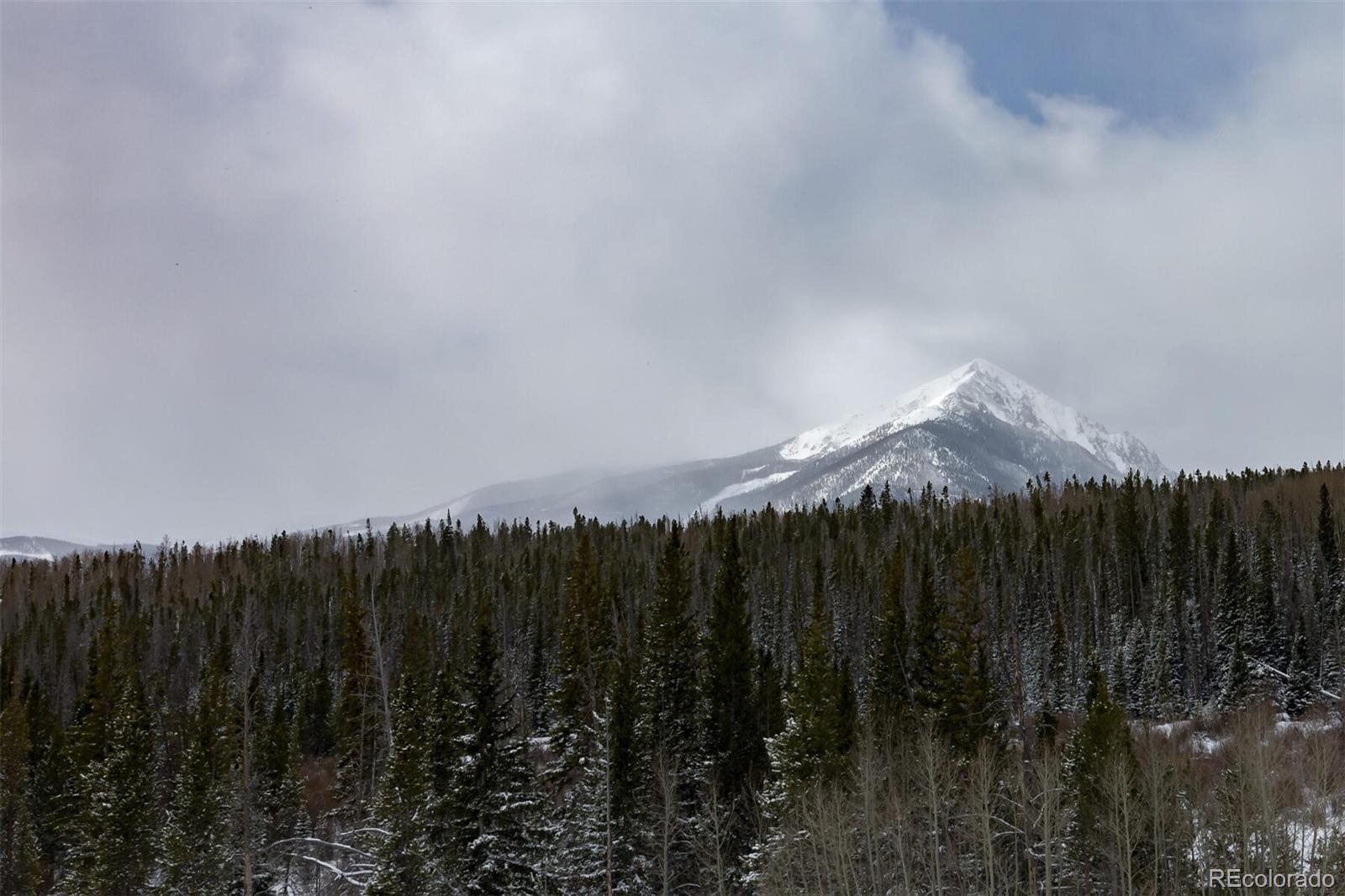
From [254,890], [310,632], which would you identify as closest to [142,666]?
[310,632]

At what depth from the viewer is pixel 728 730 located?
52844 mm

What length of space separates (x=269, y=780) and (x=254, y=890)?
1411 centimetres

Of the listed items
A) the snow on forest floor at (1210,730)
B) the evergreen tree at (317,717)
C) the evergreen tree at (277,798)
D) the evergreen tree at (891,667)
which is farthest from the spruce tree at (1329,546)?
the evergreen tree at (317,717)

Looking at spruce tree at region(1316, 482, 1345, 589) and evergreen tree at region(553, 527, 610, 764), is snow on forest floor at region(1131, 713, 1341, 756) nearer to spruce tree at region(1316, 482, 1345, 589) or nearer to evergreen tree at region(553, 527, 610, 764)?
spruce tree at region(1316, 482, 1345, 589)

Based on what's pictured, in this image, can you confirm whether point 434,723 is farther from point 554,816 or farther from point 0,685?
point 0,685

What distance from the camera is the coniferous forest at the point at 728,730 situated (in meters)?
39.8

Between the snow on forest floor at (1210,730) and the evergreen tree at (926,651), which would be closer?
the evergreen tree at (926,651)

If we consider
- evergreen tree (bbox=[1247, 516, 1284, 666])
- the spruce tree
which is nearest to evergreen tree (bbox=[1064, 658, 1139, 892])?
evergreen tree (bbox=[1247, 516, 1284, 666])

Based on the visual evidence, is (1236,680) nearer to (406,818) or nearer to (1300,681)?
(1300,681)
